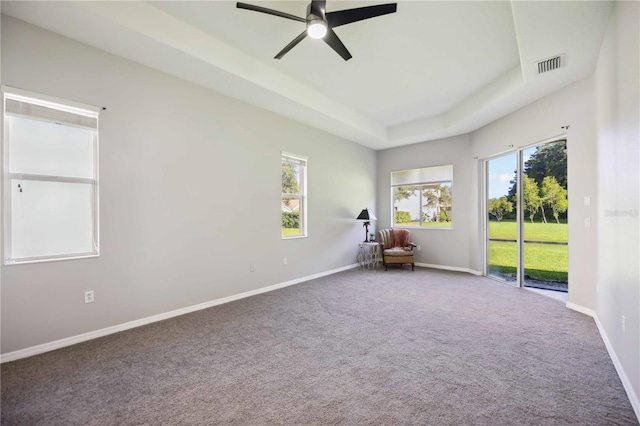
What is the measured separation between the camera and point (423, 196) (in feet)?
22.8

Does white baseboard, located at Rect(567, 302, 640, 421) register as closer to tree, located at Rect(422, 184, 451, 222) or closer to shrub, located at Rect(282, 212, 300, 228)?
tree, located at Rect(422, 184, 451, 222)

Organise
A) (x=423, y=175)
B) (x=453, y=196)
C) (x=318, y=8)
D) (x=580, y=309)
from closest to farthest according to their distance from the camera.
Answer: (x=318, y=8)
(x=580, y=309)
(x=453, y=196)
(x=423, y=175)

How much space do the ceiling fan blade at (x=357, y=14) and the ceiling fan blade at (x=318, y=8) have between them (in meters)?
0.07

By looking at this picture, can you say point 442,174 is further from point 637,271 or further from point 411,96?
point 637,271

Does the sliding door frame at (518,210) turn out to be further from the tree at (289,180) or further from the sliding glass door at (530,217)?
the tree at (289,180)

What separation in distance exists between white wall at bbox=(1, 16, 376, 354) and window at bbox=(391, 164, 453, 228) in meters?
3.20

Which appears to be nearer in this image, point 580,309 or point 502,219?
point 580,309

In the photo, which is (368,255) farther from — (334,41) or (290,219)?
(334,41)

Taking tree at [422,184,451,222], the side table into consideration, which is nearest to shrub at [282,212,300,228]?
the side table

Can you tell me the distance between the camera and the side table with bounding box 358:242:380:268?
683 cm

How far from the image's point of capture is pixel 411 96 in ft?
16.2

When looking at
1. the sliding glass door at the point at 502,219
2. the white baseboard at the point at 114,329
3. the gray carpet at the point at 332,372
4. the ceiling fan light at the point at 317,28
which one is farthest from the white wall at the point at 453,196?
the ceiling fan light at the point at 317,28

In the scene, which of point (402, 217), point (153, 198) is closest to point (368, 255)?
point (402, 217)

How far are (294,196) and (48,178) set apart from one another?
3.35 m
